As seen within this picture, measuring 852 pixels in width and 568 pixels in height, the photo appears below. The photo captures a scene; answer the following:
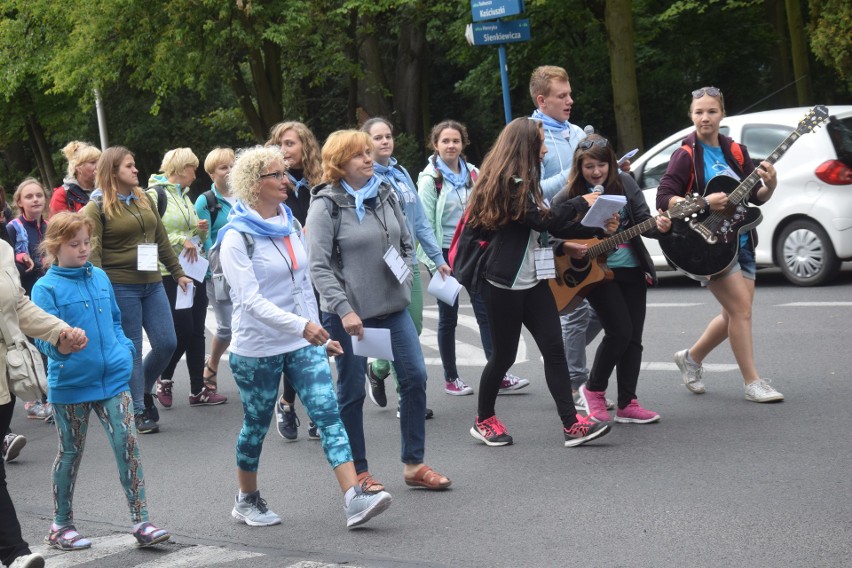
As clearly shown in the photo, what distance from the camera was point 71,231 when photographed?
5.77 metres

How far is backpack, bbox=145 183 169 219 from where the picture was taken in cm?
923

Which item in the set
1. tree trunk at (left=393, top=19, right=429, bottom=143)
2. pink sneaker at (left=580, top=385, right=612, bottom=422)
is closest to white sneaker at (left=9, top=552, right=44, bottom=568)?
pink sneaker at (left=580, top=385, right=612, bottom=422)

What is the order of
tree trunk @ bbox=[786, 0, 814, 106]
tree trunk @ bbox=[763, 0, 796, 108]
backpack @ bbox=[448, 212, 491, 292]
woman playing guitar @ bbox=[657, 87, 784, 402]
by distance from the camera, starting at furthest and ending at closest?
1. tree trunk @ bbox=[763, 0, 796, 108]
2. tree trunk @ bbox=[786, 0, 814, 106]
3. woman playing guitar @ bbox=[657, 87, 784, 402]
4. backpack @ bbox=[448, 212, 491, 292]

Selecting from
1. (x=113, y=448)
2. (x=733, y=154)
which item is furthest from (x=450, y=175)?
(x=113, y=448)

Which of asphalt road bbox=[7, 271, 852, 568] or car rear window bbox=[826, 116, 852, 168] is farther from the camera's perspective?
car rear window bbox=[826, 116, 852, 168]

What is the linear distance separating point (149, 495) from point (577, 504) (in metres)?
2.49

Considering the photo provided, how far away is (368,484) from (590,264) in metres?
2.01

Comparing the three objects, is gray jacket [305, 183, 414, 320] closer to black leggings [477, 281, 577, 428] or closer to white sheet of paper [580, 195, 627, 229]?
Answer: black leggings [477, 281, 577, 428]

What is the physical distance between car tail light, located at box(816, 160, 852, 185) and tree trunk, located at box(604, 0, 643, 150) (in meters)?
8.31

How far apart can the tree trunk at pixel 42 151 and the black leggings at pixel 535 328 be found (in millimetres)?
34364

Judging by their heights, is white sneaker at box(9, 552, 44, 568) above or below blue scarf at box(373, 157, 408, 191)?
below

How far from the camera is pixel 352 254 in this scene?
621 centimetres

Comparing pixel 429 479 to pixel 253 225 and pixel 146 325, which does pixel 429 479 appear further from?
pixel 146 325

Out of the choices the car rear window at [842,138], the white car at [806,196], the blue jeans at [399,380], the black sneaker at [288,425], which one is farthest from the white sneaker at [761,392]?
the car rear window at [842,138]
